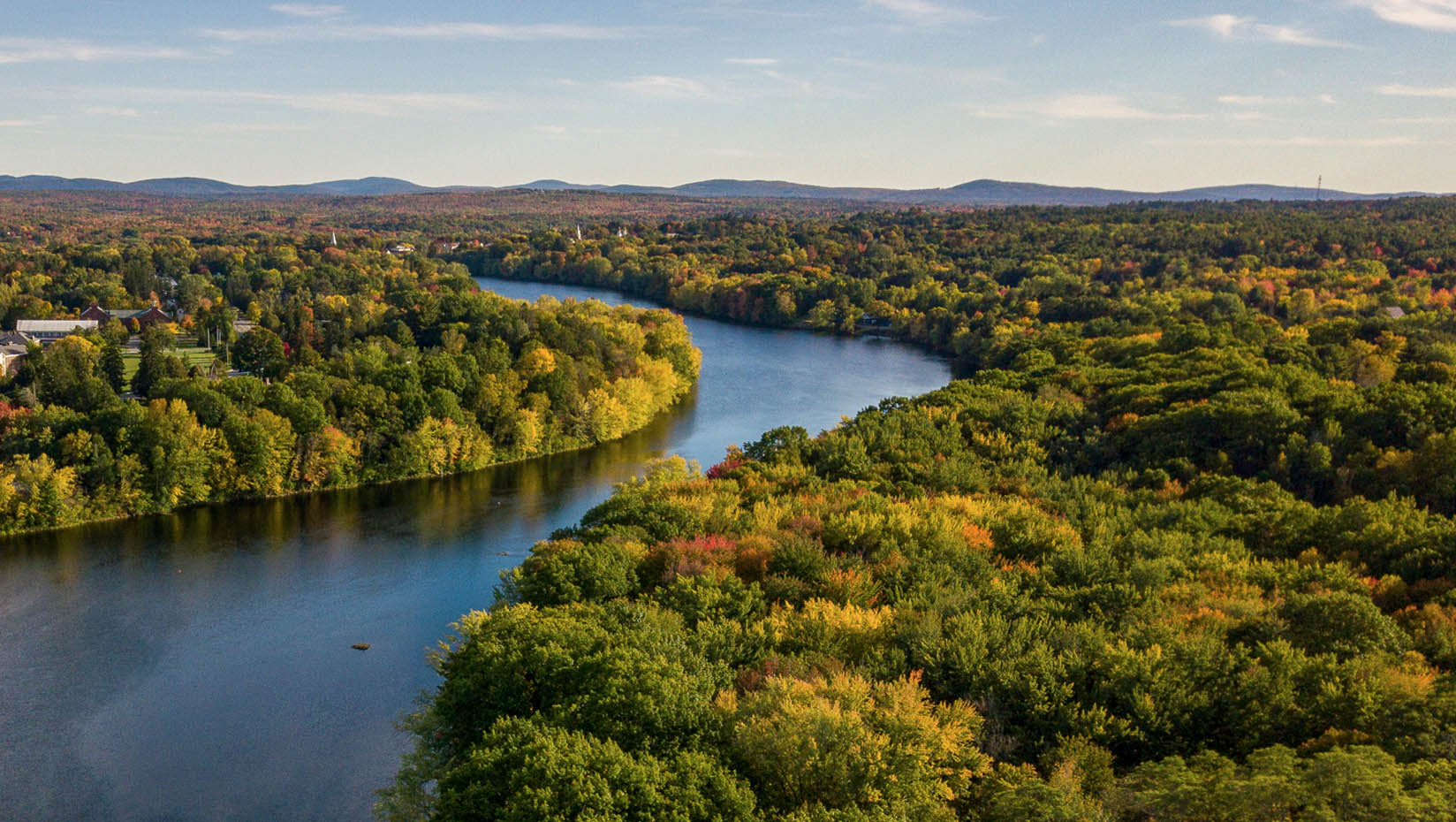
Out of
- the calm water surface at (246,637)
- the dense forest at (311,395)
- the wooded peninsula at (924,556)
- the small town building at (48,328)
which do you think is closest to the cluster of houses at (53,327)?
the small town building at (48,328)

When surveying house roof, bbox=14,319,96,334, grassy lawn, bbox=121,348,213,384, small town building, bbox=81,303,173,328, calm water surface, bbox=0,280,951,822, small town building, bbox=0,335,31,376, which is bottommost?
calm water surface, bbox=0,280,951,822

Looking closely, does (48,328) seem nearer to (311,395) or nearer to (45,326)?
(45,326)

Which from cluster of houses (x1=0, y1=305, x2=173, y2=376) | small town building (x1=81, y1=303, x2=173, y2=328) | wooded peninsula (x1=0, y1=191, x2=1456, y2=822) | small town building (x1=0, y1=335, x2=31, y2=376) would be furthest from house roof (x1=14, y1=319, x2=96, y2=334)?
small town building (x1=0, y1=335, x2=31, y2=376)

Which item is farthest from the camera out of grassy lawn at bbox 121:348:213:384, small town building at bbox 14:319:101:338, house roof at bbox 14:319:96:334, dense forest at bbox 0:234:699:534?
house roof at bbox 14:319:96:334

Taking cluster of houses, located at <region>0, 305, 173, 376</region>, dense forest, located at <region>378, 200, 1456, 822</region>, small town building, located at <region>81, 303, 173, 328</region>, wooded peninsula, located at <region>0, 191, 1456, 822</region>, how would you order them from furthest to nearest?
small town building, located at <region>81, 303, 173, 328</region> → cluster of houses, located at <region>0, 305, 173, 376</region> → wooded peninsula, located at <region>0, 191, 1456, 822</region> → dense forest, located at <region>378, 200, 1456, 822</region>

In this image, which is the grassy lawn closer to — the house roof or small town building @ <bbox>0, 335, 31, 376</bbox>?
small town building @ <bbox>0, 335, 31, 376</bbox>

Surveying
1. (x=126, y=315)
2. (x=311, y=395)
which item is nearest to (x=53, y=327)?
(x=126, y=315)
